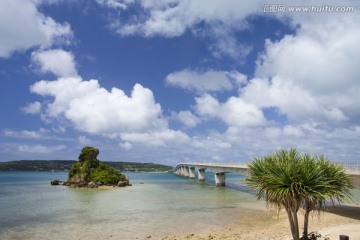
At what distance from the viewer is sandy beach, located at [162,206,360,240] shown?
2661cm

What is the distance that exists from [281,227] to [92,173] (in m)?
86.2

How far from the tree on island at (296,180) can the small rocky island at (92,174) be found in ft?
265

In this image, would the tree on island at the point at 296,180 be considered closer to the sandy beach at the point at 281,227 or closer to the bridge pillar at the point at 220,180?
the sandy beach at the point at 281,227

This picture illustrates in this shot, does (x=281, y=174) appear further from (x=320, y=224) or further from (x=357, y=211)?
(x=357, y=211)

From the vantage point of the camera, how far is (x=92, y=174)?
4247 inches

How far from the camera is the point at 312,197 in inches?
744

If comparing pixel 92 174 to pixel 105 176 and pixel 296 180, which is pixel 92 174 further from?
pixel 296 180

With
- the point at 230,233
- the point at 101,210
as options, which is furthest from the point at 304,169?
the point at 101,210

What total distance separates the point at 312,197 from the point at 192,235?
42.9 ft

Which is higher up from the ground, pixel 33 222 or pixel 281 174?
pixel 281 174

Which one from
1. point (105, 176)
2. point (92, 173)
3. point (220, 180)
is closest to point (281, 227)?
point (220, 180)

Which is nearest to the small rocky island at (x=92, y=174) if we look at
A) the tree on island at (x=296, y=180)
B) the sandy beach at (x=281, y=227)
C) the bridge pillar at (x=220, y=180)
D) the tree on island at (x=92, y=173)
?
the tree on island at (x=92, y=173)

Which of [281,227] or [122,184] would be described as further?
[122,184]

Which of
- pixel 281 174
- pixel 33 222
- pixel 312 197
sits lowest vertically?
pixel 33 222
